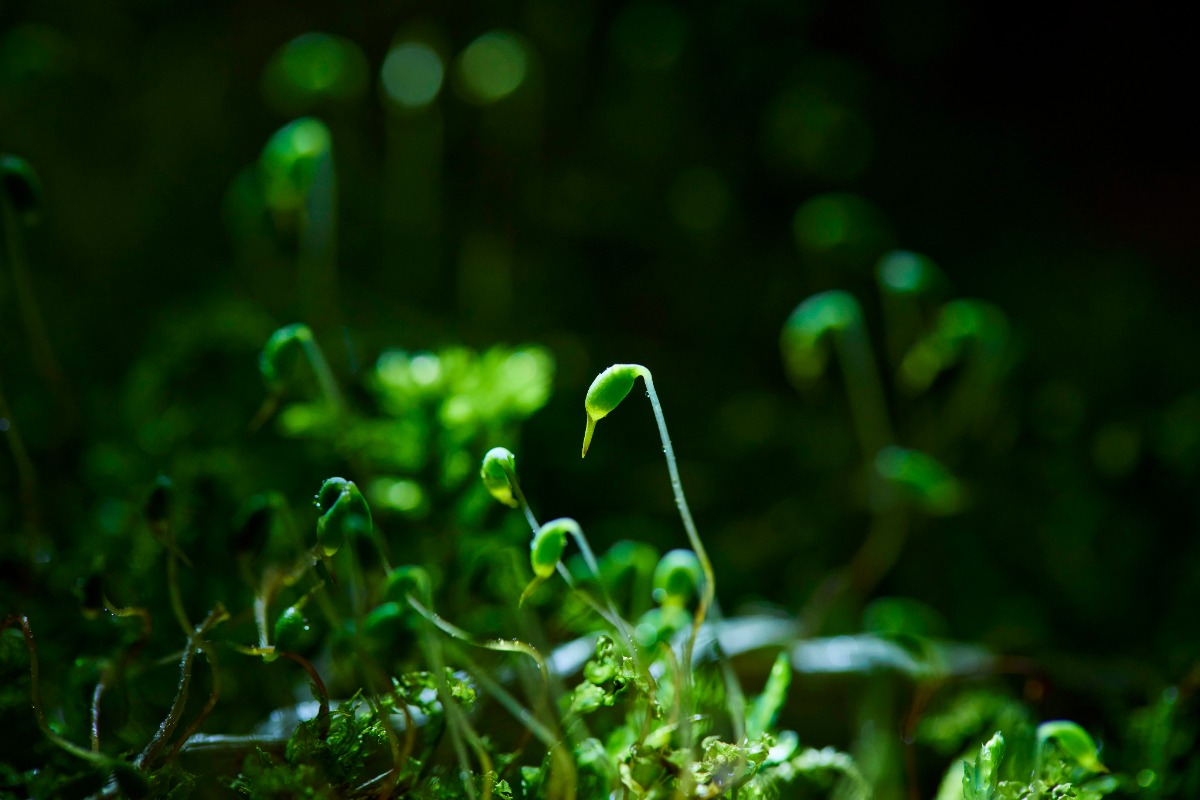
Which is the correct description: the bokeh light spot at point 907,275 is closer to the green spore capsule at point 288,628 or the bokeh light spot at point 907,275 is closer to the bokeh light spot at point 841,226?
the bokeh light spot at point 841,226

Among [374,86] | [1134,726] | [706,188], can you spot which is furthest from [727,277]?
[1134,726]

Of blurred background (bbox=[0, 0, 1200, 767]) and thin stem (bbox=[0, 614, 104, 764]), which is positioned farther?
blurred background (bbox=[0, 0, 1200, 767])

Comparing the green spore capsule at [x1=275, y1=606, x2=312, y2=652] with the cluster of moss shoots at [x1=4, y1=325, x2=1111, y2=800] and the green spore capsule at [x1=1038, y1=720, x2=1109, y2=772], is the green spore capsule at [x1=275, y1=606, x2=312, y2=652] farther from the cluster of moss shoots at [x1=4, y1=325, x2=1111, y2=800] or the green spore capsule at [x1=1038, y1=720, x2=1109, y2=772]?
the green spore capsule at [x1=1038, y1=720, x2=1109, y2=772]

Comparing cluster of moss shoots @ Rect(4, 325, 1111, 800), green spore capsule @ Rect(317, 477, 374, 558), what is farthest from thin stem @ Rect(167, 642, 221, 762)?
green spore capsule @ Rect(317, 477, 374, 558)

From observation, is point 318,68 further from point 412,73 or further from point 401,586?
point 401,586

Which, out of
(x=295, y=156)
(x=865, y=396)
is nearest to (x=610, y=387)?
(x=295, y=156)

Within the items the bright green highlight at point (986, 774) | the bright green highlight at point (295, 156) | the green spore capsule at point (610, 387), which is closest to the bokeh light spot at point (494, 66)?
the bright green highlight at point (295, 156)
